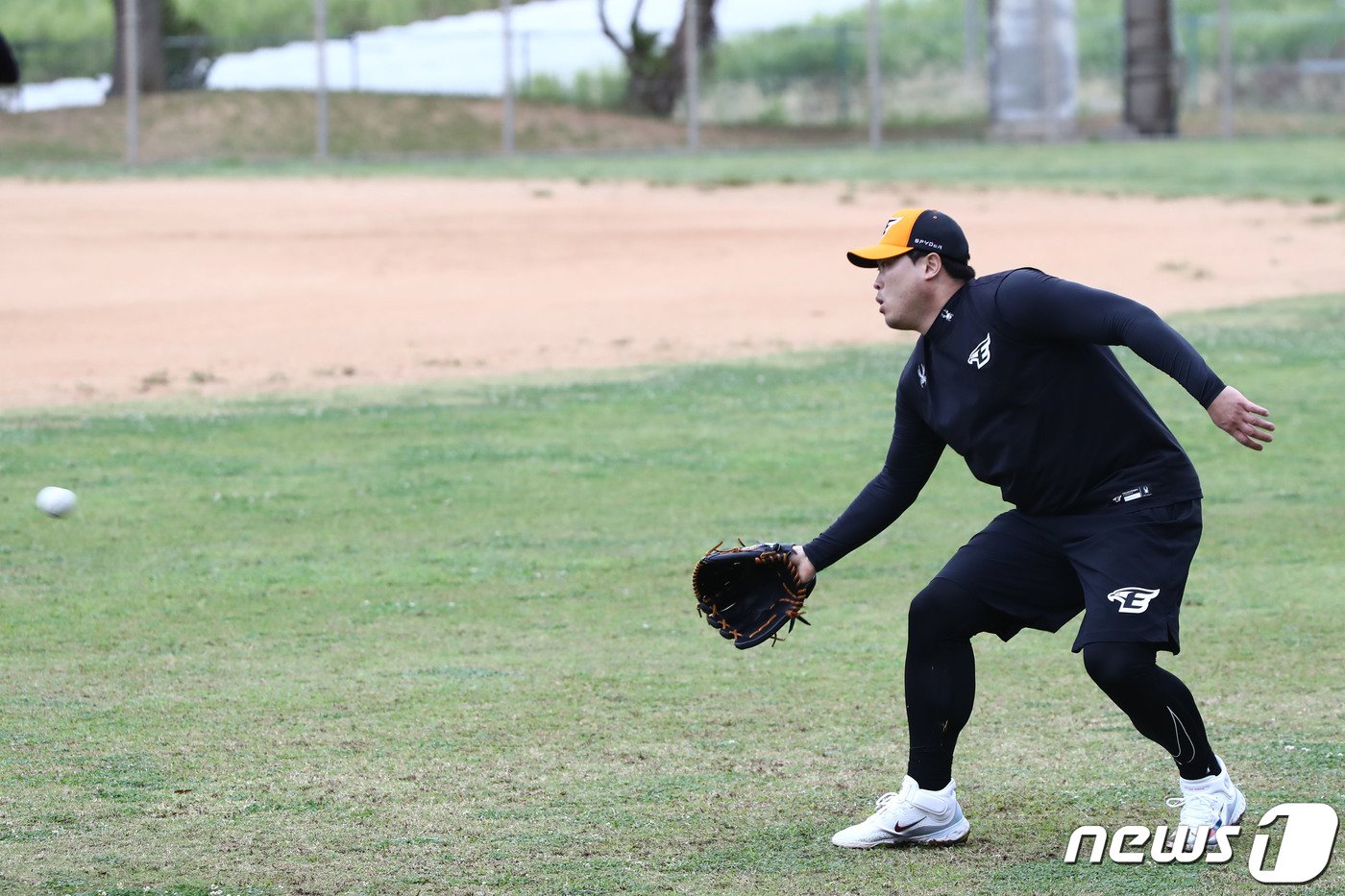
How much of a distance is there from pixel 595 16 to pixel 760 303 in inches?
972

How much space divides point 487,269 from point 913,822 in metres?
18.2

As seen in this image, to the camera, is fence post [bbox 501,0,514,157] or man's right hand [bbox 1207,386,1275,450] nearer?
man's right hand [bbox 1207,386,1275,450]

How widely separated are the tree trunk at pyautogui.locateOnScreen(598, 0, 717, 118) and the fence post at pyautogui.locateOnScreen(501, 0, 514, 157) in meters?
3.50

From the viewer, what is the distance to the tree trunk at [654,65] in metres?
41.3

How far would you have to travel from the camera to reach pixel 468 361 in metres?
17.4

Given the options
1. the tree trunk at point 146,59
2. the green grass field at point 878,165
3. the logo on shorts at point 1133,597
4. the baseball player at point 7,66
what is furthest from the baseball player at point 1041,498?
the tree trunk at point 146,59

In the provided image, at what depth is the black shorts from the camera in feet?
16.5

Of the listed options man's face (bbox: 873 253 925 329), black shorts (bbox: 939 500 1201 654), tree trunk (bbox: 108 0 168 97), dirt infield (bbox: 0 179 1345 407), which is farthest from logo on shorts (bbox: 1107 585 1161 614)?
tree trunk (bbox: 108 0 168 97)

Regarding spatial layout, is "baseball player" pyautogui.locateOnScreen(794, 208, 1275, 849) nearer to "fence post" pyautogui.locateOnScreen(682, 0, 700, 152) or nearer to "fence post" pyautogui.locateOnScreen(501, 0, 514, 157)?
"fence post" pyautogui.locateOnScreen(501, 0, 514, 157)

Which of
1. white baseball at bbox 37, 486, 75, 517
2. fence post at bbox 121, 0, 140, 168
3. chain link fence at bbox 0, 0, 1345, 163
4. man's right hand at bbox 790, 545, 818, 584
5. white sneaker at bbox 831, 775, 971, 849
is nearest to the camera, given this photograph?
white sneaker at bbox 831, 775, 971, 849

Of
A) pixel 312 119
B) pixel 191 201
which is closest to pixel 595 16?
pixel 312 119

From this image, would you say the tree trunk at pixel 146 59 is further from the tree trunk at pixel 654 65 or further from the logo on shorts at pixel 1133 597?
the logo on shorts at pixel 1133 597

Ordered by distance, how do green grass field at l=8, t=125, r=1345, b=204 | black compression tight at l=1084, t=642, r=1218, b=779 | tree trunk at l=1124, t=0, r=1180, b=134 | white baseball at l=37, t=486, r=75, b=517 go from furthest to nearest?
tree trunk at l=1124, t=0, r=1180, b=134, green grass field at l=8, t=125, r=1345, b=204, white baseball at l=37, t=486, r=75, b=517, black compression tight at l=1084, t=642, r=1218, b=779

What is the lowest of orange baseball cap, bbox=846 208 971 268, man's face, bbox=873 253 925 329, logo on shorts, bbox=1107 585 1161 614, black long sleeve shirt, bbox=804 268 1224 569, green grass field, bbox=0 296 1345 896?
green grass field, bbox=0 296 1345 896
